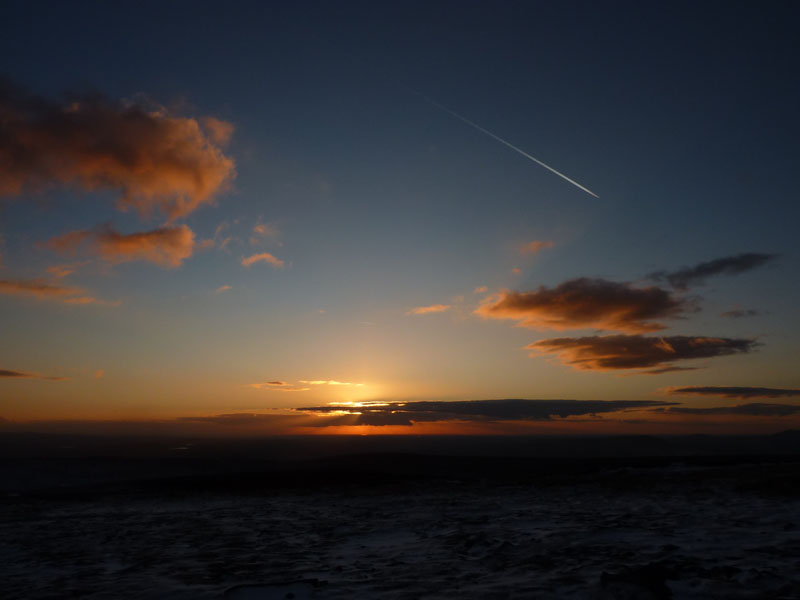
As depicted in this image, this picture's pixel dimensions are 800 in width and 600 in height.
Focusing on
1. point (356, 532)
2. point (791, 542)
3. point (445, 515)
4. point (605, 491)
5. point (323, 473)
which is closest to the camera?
point (791, 542)

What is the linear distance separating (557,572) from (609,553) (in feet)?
5.39

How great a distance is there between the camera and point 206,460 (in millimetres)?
47375

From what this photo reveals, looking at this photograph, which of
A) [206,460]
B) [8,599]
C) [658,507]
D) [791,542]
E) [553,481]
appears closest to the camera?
[8,599]

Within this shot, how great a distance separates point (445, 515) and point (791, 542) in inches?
370

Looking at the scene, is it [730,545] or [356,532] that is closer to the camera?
[730,545]

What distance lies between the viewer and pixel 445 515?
16500mm

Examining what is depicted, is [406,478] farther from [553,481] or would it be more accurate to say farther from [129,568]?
[129,568]

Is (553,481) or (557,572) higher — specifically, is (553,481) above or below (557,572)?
below

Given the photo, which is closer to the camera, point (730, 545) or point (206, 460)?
point (730, 545)

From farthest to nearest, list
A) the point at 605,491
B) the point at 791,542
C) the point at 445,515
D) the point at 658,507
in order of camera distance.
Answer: the point at 605,491
the point at 445,515
the point at 658,507
the point at 791,542

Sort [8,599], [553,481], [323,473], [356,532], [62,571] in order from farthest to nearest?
[323,473], [553,481], [356,532], [62,571], [8,599]

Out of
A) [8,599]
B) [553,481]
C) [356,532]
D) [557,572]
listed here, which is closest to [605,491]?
[553,481]

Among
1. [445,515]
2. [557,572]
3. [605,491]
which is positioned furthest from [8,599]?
[605,491]

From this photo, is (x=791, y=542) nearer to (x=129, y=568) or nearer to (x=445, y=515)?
Result: (x=445, y=515)
